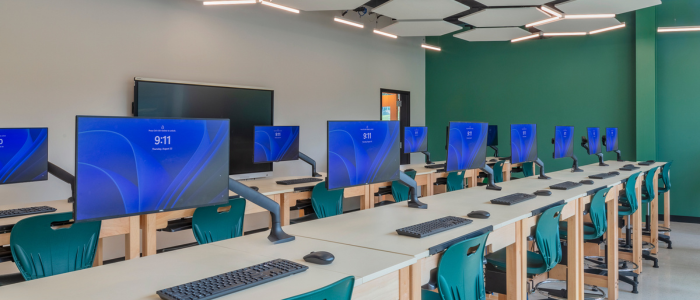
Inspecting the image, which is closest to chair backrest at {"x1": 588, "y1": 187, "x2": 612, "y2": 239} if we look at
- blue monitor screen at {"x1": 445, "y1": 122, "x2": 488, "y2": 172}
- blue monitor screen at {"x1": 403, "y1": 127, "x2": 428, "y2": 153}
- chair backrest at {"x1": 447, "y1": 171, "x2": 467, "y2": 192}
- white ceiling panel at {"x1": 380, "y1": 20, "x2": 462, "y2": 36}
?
blue monitor screen at {"x1": 445, "y1": 122, "x2": 488, "y2": 172}

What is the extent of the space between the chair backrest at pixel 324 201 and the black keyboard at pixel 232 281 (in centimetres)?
230

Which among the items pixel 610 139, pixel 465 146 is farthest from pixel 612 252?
pixel 610 139

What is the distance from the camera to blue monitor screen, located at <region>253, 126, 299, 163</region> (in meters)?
4.40

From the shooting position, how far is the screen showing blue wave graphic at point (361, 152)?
7.55 feet

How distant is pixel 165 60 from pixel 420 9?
2.91 meters

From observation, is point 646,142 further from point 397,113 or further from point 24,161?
point 24,161

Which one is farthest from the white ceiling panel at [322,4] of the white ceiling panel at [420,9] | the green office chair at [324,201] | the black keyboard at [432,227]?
the black keyboard at [432,227]

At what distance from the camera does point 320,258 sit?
1589 millimetres

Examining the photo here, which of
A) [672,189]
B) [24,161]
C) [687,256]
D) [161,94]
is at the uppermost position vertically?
[161,94]

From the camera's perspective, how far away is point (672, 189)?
675 centimetres

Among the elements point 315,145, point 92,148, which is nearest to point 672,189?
point 315,145

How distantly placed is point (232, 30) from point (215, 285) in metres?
4.76

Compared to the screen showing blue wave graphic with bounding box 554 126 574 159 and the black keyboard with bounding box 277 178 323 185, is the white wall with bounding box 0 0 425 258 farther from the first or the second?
the screen showing blue wave graphic with bounding box 554 126 574 159

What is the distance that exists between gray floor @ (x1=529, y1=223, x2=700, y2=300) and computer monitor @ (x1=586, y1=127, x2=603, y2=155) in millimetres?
1302
